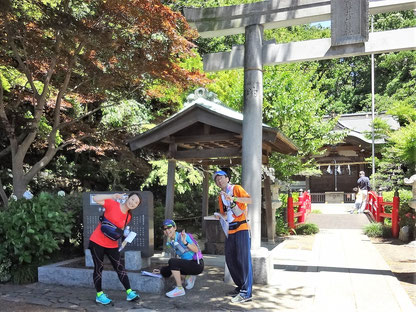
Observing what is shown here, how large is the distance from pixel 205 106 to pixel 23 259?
430 centimetres

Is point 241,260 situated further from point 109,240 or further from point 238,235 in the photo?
point 109,240

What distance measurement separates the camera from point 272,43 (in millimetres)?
6355

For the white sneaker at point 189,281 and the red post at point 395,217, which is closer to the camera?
the white sneaker at point 189,281

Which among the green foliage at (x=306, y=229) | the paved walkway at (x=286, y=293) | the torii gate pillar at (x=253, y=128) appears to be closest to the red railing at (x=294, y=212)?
the green foliage at (x=306, y=229)

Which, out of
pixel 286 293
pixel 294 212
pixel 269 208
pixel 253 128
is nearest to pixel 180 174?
pixel 294 212

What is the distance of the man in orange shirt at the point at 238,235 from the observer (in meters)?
5.23

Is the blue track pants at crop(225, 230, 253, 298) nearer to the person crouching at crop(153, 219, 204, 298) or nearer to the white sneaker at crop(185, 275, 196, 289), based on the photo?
the person crouching at crop(153, 219, 204, 298)

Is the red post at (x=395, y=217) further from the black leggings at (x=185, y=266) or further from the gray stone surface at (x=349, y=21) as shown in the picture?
the black leggings at (x=185, y=266)

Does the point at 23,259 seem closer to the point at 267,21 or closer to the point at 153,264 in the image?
the point at 153,264

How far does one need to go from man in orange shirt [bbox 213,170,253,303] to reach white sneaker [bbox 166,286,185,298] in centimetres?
78

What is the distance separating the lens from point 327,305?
16.3ft

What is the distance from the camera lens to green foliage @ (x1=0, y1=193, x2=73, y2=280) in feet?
21.4

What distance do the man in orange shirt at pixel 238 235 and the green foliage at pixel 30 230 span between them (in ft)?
10.7

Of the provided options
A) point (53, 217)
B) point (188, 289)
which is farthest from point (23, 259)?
point (188, 289)
